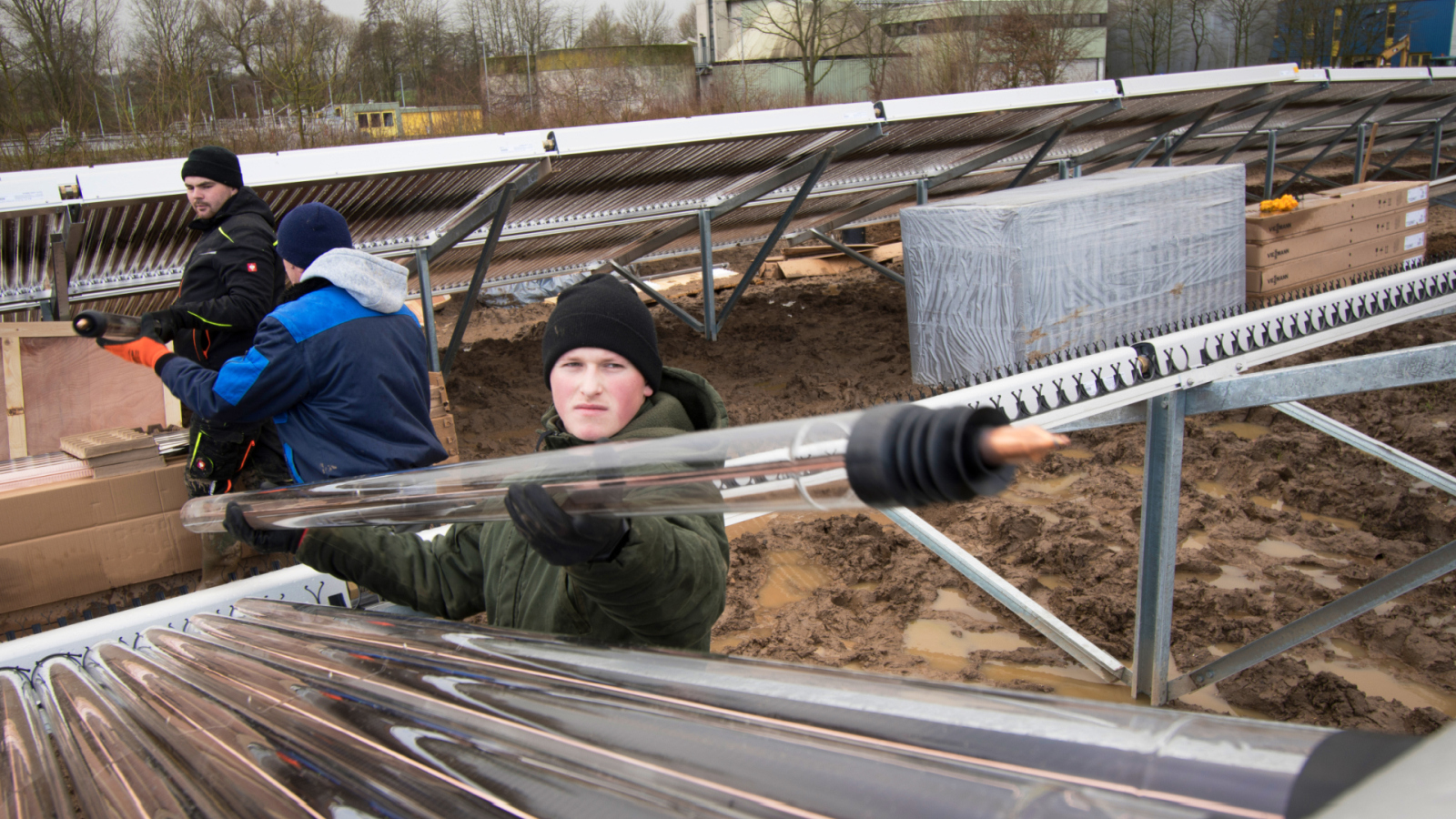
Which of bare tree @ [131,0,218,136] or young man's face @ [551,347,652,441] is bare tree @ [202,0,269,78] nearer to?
bare tree @ [131,0,218,136]

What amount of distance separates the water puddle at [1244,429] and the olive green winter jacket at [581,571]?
17.4ft

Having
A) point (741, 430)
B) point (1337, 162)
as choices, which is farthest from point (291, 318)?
point (1337, 162)

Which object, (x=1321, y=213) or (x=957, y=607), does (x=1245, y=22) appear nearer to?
(x=1321, y=213)

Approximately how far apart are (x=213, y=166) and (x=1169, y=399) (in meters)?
3.14

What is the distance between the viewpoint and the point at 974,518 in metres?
Result: 4.51

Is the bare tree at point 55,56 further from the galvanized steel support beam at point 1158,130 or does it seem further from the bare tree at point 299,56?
the galvanized steel support beam at point 1158,130

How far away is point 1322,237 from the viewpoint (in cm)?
732

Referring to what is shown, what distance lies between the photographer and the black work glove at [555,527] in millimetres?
877

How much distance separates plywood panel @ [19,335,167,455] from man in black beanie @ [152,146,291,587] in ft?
3.35

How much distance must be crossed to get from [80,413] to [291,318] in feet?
7.08

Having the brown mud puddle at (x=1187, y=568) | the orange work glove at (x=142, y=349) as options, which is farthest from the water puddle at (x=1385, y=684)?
the orange work glove at (x=142, y=349)

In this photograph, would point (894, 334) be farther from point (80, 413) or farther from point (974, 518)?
point (80, 413)

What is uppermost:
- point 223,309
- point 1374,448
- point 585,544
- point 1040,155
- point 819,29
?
point 819,29

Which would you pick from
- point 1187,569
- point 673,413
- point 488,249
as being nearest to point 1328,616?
point 1187,569
